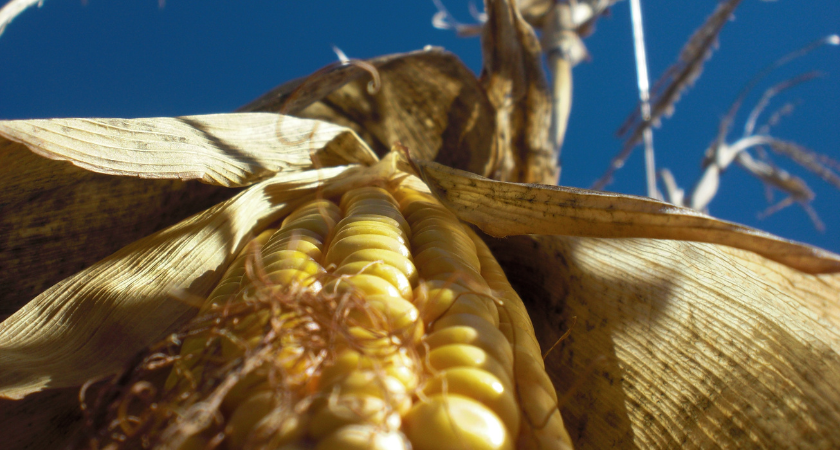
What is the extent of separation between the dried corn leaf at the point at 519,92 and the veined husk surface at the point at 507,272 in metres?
0.55

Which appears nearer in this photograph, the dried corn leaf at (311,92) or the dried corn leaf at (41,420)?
the dried corn leaf at (41,420)

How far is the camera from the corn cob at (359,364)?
0.39 metres

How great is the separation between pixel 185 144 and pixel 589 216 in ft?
1.89

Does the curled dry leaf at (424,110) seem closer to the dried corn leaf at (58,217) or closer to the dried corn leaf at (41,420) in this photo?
the dried corn leaf at (58,217)

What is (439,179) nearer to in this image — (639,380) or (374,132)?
(639,380)

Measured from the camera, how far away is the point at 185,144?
2.33 ft

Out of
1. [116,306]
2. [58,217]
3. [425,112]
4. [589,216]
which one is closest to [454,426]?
[589,216]

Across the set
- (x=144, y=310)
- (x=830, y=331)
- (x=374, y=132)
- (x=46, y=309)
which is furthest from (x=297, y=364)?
(x=374, y=132)

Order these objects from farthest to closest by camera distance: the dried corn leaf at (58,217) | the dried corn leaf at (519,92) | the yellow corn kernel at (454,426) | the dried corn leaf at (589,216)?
the dried corn leaf at (519,92) < the dried corn leaf at (58,217) < the dried corn leaf at (589,216) < the yellow corn kernel at (454,426)

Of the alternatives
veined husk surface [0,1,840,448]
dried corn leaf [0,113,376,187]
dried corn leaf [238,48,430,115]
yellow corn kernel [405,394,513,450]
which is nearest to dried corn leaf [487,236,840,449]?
veined husk surface [0,1,840,448]

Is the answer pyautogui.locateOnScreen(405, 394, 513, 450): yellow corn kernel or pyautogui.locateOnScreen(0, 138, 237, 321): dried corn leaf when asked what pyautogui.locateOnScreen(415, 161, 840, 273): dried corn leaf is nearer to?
pyautogui.locateOnScreen(405, 394, 513, 450): yellow corn kernel

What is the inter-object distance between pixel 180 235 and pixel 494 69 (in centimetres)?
98

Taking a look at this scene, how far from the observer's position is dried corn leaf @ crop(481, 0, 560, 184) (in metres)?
1.34

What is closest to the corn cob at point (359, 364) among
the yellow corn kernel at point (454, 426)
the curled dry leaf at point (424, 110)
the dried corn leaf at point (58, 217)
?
the yellow corn kernel at point (454, 426)
